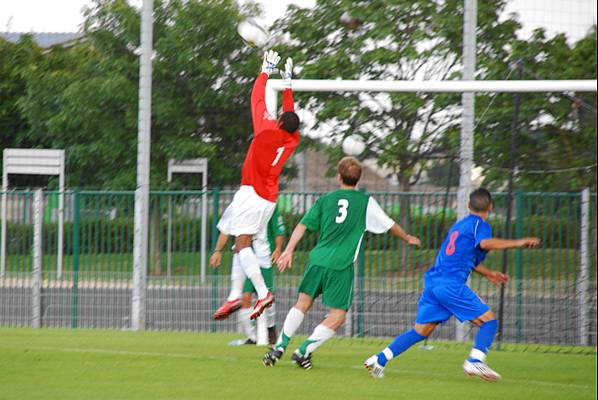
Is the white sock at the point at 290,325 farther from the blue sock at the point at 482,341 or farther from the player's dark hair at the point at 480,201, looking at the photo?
the player's dark hair at the point at 480,201

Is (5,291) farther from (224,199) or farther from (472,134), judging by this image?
(472,134)

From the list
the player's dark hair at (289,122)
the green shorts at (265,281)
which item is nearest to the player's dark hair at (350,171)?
the player's dark hair at (289,122)

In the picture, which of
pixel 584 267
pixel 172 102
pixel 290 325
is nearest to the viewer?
pixel 290 325

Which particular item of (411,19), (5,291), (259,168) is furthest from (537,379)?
(411,19)

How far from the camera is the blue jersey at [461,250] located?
938 cm

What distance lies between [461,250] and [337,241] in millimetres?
1083

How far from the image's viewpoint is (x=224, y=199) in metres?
16.6

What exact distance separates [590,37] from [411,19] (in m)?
4.83

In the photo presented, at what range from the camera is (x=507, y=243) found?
9133mm

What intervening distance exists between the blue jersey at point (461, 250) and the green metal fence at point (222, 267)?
18.5 feet

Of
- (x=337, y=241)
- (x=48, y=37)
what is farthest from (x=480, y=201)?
(x=48, y=37)

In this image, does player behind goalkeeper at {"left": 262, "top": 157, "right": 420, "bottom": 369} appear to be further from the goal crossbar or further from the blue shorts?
the goal crossbar

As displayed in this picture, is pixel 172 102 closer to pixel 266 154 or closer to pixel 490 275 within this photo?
pixel 266 154

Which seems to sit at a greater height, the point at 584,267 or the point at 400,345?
the point at 584,267
